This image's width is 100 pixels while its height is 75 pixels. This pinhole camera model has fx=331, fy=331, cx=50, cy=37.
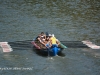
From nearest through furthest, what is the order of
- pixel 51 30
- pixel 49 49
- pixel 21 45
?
pixel 49 49
pixel 21 45
pixel 51 30

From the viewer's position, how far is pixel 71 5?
270 ft

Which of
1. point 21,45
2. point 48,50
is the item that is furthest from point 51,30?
point 48,50

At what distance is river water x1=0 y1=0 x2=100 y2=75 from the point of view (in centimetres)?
4025

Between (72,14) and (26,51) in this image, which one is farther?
(72,14)

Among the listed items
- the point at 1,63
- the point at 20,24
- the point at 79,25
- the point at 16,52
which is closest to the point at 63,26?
the point at 79,25

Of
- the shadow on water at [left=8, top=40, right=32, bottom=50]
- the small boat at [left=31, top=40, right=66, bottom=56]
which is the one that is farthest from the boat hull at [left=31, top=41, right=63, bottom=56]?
the shadow on water at [left=8, top=40, right=32, bottom=50]

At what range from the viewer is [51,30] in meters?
59.3

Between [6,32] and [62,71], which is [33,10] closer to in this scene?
[6,32]

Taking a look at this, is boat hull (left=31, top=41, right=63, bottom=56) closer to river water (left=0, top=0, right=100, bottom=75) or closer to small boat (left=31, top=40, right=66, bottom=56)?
small boat (left=31, top=40, right=66, bottom=56)

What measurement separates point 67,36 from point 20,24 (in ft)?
37.2

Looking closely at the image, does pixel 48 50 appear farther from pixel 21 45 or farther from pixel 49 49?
pixel 21 45

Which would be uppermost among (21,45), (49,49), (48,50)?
(49,49)

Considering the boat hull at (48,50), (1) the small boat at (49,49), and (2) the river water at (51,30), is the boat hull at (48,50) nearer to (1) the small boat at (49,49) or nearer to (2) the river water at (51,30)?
(1) the small boat at (49,49)

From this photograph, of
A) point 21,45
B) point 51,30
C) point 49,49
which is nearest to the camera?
point 49,49
